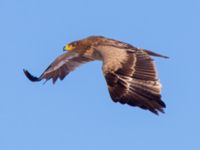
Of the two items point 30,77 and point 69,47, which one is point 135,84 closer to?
point 30,77

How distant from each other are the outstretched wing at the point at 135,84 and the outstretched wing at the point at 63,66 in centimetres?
542

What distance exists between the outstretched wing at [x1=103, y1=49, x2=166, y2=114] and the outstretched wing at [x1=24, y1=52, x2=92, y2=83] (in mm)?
5416

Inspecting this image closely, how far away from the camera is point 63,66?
25.5 metres

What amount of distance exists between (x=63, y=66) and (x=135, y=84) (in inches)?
293

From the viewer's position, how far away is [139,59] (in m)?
20.2

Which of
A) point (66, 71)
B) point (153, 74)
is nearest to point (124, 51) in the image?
point (153, 74)

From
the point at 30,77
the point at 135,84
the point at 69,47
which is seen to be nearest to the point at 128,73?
the point at 135,84

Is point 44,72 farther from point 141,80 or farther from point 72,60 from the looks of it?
point 141,80

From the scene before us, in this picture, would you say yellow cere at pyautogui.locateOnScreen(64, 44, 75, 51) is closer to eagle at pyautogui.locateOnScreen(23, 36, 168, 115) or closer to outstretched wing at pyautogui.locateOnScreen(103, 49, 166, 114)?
eagle at pyautogui.locateOnScreen(23, 36, 168, 115)

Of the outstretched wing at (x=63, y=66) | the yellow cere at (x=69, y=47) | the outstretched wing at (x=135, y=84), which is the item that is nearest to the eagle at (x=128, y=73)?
the outstretched wing at (x=135, y=84)

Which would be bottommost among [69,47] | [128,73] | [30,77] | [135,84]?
[135,84]

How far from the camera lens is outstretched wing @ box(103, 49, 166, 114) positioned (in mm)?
17556

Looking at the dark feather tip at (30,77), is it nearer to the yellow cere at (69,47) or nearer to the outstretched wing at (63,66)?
the outstretched wing at (63,66)

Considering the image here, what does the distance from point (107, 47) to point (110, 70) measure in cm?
352
